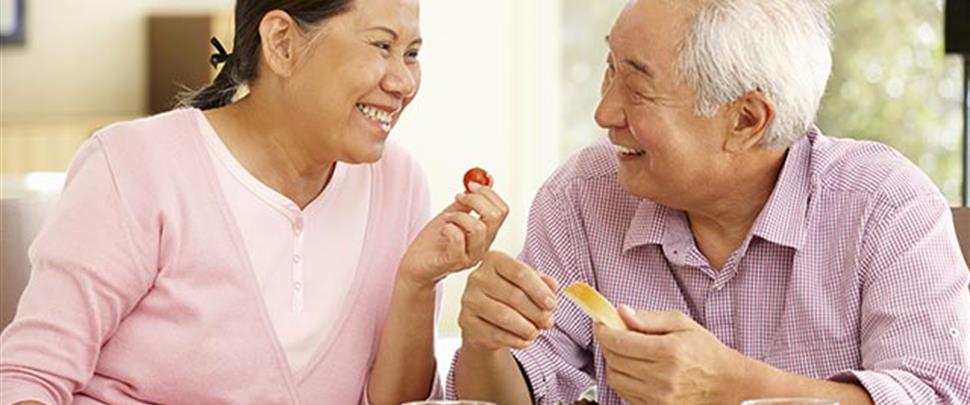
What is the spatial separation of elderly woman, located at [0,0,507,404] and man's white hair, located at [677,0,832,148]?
341 millimetres

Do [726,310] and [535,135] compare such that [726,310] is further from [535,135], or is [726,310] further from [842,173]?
[535,135]

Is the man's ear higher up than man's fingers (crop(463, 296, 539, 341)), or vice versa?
the man's ear

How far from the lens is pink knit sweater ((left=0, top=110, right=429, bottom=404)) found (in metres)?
1.87

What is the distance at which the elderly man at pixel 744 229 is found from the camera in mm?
1999

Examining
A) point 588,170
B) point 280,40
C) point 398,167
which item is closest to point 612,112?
point 588,170

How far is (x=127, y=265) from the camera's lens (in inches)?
75.3

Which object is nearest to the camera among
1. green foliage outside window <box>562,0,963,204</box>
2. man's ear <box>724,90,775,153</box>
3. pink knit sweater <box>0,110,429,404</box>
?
pink knit sweater <box>0,110,429,404</box>

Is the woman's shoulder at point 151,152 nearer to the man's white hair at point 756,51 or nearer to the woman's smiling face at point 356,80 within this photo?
the woman's smiling face at point 356,80

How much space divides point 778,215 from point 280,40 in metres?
0.64

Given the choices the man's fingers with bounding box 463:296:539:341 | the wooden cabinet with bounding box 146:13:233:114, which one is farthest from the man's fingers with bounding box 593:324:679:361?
the wooden cabinet with bounding box 146:13:233:114

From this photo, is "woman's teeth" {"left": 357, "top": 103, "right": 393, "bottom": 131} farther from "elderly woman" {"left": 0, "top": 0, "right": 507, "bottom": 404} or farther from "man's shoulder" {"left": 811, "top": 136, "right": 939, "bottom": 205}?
"man's shoulder" {"left": 811, "top": 136, "right": 939, "bottom": 205}

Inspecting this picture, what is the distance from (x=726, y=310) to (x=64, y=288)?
0.80m

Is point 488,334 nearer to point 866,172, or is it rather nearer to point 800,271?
point 800,271

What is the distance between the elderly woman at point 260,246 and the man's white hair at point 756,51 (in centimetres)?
34
